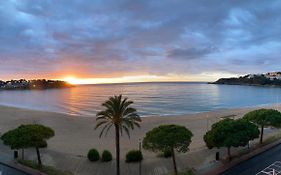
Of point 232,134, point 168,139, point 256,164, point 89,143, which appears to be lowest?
point 89,143

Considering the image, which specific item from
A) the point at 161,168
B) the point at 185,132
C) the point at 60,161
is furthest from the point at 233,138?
the point at 60,161

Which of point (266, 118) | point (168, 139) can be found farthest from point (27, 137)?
point (266, 118)

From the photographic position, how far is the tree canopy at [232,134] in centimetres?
3452

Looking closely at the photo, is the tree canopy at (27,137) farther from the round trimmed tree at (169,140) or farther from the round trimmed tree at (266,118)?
the round trimmed tree at (266,118)

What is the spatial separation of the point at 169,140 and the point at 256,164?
36.5ft

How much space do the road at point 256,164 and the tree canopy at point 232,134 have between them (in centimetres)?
236

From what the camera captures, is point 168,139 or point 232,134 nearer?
point 168,139

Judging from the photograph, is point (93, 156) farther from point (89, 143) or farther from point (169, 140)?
point (89, 143)

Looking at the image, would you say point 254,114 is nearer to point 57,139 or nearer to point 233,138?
point 233,138

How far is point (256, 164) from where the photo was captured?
3450cm

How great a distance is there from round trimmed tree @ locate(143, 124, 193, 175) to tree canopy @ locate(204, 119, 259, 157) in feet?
16.1

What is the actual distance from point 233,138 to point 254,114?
12016mm

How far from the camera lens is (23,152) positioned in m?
38.5

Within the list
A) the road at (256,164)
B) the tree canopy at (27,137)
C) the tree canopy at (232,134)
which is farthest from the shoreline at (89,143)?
the tree canopy at (27,137)
